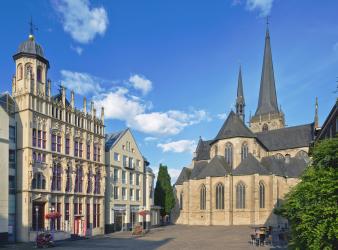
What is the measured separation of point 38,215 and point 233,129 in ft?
136

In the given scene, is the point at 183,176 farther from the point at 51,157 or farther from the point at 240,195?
the point at 51,157

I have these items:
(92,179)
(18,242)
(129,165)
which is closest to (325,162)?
(18,242)

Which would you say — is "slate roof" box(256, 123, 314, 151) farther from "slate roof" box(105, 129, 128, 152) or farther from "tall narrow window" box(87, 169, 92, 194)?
"tall narrow window" box(87, 169, 92, 194)

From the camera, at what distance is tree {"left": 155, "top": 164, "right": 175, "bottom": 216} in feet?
217

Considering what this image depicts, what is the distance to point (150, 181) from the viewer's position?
5950 cm

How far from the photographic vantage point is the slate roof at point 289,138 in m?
73.2

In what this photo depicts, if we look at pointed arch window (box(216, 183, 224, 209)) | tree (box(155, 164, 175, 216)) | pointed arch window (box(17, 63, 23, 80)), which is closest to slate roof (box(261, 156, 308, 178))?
pointed arch window (box(216, 183, 224, 209))

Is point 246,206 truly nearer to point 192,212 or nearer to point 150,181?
point 192,212

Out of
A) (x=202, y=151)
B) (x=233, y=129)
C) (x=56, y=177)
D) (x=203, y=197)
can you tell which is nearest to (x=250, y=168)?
(x=203, y=197)

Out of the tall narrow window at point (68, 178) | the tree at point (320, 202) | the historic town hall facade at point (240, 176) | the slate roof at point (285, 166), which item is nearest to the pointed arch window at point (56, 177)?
the tall narrow window at point (68, 178)

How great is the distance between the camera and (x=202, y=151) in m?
81.0

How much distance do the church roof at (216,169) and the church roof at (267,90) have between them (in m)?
28.6

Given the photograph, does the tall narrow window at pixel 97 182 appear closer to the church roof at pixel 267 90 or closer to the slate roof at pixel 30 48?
the slate roof at pixel 30 48

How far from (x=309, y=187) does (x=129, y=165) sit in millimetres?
41601
